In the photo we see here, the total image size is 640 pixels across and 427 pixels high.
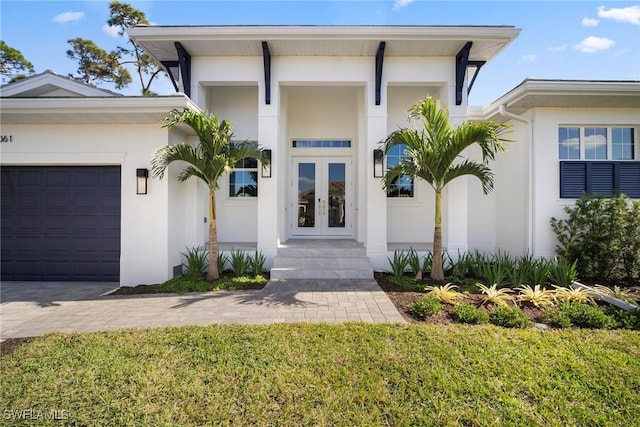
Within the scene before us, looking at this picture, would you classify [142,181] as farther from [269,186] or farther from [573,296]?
A: [573,296]

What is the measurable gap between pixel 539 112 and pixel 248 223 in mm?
8074

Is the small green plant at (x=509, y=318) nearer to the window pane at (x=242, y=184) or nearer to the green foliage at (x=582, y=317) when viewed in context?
the green foliage at (x=582, y=317)

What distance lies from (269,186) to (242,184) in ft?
6.39

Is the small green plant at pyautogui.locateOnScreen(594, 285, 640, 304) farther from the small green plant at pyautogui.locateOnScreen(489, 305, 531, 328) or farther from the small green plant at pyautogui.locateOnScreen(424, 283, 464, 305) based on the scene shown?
the small green plant at pyautogui.locateOnScreen(424, 283, 464, 305)

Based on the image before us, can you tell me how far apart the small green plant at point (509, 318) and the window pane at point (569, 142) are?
5.23m

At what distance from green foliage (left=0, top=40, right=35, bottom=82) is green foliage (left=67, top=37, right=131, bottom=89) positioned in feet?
6.79

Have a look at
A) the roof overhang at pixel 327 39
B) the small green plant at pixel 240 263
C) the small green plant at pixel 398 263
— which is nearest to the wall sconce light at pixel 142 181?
the small green plant at pixel 240 263

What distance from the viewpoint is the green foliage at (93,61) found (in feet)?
53.2

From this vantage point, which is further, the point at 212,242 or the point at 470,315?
→ the point at 212,242

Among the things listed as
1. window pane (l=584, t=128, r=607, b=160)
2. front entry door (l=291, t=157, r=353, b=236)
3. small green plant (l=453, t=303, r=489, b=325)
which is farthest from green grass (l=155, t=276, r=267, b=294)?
window pane (l=584, t=128, r=607, b=160)

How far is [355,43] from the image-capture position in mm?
6883

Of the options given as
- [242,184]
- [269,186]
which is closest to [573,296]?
[269,186]

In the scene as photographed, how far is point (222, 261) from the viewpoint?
22.6ft

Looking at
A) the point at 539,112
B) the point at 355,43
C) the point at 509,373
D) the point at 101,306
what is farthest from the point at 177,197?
the point at 539,112
